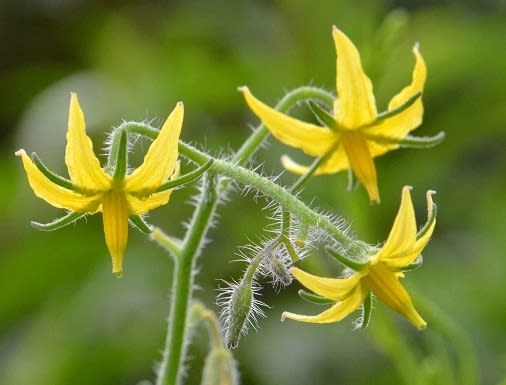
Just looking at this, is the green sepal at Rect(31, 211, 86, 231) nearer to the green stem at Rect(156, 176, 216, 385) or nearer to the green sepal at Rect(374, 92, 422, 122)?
the green stem at Rect(156, 176, 216, 385)

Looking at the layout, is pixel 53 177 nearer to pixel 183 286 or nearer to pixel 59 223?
pixel 59 223

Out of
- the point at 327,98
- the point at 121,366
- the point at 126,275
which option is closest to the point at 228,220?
the point at 126,275

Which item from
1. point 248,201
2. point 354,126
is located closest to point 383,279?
point 354,126

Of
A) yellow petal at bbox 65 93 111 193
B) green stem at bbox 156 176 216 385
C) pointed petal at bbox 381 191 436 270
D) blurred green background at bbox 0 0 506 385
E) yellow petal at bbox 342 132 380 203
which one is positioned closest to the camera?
yellow petal at bbox 65 93 111 193

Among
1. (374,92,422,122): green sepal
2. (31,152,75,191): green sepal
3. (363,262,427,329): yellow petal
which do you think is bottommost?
(363,262,427,329): yellow petal

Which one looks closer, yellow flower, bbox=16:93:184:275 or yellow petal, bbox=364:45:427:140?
yellow flower, bbox=16:93:184:275

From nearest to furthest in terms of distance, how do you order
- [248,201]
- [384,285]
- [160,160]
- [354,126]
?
1. [160,160]
2. [384,285]
3. [354,126]
4. [248,201]

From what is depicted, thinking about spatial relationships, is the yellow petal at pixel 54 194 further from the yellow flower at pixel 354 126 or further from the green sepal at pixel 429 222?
the green sepal at pixel 429 222

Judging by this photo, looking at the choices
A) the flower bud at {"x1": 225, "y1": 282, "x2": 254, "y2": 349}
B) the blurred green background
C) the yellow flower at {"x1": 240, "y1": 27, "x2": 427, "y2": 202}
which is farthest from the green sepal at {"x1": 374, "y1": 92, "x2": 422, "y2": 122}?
the blurred green background
